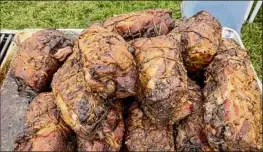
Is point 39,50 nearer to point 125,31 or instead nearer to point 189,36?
point 125,31

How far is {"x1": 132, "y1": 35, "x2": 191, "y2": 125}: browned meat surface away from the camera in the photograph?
1.98 meters

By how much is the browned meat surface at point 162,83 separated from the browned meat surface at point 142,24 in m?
0.32

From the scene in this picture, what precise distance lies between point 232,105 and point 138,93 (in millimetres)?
524

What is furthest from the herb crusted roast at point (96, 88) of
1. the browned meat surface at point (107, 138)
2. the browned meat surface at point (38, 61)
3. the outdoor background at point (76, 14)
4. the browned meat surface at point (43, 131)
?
the outdoor background at point (76, 14)

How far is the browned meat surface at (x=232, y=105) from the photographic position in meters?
2.01

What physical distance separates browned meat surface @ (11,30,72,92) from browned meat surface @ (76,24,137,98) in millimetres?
451

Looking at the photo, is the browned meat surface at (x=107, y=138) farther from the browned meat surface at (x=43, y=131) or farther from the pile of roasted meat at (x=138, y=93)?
the browned meat surface at (x=43, y=131)

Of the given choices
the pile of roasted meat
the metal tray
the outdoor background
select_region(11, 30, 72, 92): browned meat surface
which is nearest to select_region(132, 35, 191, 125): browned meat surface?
the pile of roasted meat

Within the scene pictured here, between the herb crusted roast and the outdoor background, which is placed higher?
the herb crusted roast

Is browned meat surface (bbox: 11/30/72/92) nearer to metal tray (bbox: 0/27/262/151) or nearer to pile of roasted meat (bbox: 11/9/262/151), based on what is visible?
pile of roasted meat (bbox: 11/9/262/151)

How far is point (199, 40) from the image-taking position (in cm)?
235

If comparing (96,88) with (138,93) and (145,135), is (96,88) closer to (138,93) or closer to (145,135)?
(138,93)

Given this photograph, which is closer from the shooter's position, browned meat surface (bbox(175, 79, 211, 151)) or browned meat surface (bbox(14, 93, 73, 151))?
browned meat surface (bbox(14, 93, 73, 151))

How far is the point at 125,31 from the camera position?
2.50 metres
